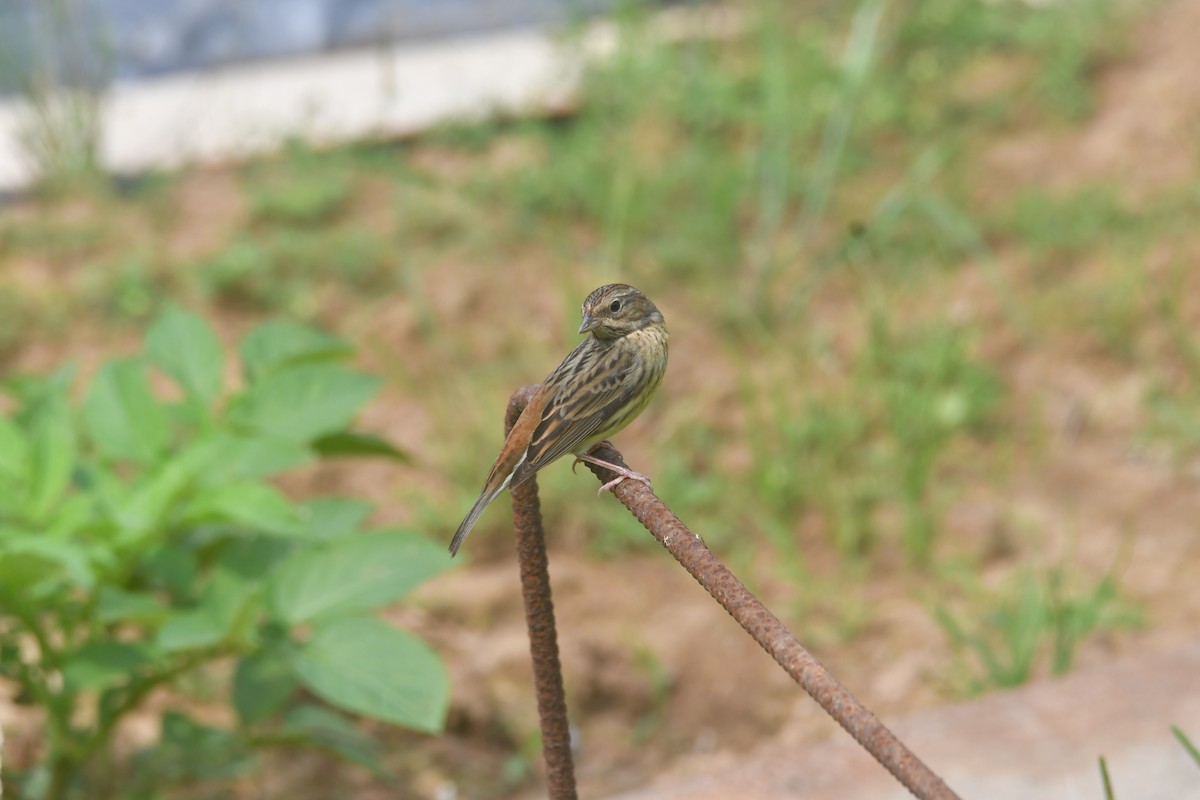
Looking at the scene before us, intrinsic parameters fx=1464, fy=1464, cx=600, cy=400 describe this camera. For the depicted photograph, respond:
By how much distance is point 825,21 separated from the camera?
7.64 m

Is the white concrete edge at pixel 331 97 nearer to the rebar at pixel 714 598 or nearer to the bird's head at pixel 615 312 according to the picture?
the bird's head at pixel 615 312

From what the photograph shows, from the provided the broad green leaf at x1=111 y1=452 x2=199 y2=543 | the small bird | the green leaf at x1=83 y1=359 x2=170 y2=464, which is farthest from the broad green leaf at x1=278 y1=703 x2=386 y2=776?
the small bird

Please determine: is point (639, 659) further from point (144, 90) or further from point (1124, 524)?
point (144, 90)

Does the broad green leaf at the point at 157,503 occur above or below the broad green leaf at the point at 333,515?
below

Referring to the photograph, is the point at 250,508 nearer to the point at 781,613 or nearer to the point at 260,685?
the point at 260,685

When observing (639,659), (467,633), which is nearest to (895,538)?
(639,659)

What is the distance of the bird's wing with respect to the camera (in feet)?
7.95

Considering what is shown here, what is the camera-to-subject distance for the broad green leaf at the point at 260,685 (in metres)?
3.18

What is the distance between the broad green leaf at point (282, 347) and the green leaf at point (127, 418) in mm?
243

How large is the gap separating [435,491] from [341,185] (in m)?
1.95

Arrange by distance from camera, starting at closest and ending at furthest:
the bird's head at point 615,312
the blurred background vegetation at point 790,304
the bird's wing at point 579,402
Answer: the bird's wing at point 579,402 < the bird's head at point 615,312 < the blurred background vegetation at point 790,304

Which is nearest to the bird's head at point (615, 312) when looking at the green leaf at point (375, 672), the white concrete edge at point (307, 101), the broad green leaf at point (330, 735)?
the green leaf at point (375, 672)

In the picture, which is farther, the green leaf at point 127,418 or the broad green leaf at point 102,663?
the green leaf at point 127,418

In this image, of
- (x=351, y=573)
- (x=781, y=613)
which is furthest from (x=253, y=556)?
(x=781, y=613)
